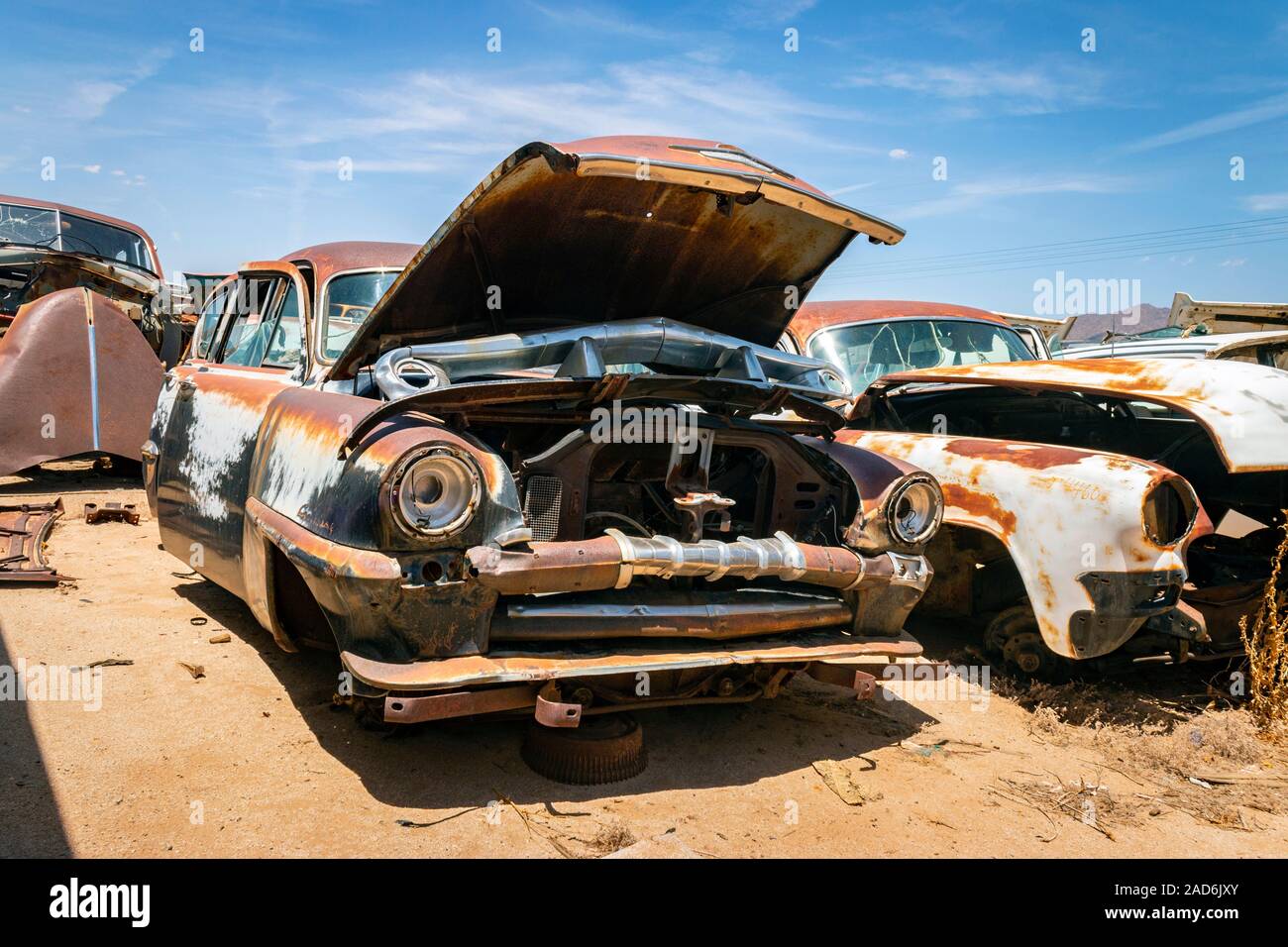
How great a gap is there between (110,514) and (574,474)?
5.12 m

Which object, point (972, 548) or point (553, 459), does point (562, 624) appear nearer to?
point (553, 459)

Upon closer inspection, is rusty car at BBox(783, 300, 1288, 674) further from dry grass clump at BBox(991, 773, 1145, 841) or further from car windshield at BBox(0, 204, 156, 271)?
car windshield at BBox(0, 204, 156, 271)

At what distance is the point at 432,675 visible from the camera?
2.57 meters

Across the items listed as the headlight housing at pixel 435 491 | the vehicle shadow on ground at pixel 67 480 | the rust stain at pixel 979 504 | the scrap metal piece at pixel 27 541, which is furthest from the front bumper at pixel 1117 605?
the vehicle shadow on ground at pixel 67 480

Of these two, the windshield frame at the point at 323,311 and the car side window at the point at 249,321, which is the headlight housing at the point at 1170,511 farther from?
the car side window at the point at 249,321

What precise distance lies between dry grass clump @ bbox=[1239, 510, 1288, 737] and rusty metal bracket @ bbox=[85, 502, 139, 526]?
6.77 meters

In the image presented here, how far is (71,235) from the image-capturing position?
419 inches

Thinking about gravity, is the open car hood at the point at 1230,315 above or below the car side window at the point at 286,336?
above

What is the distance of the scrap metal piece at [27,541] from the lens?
189 inches

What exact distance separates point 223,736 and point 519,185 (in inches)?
81.6

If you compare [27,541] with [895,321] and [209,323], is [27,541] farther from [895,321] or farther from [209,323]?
[895,321]

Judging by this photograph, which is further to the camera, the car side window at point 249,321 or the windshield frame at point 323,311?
the car side window at point 249,321

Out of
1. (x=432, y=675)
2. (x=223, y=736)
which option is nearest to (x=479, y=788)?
(x=432, y=675)

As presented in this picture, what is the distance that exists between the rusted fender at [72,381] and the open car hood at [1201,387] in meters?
6.45
